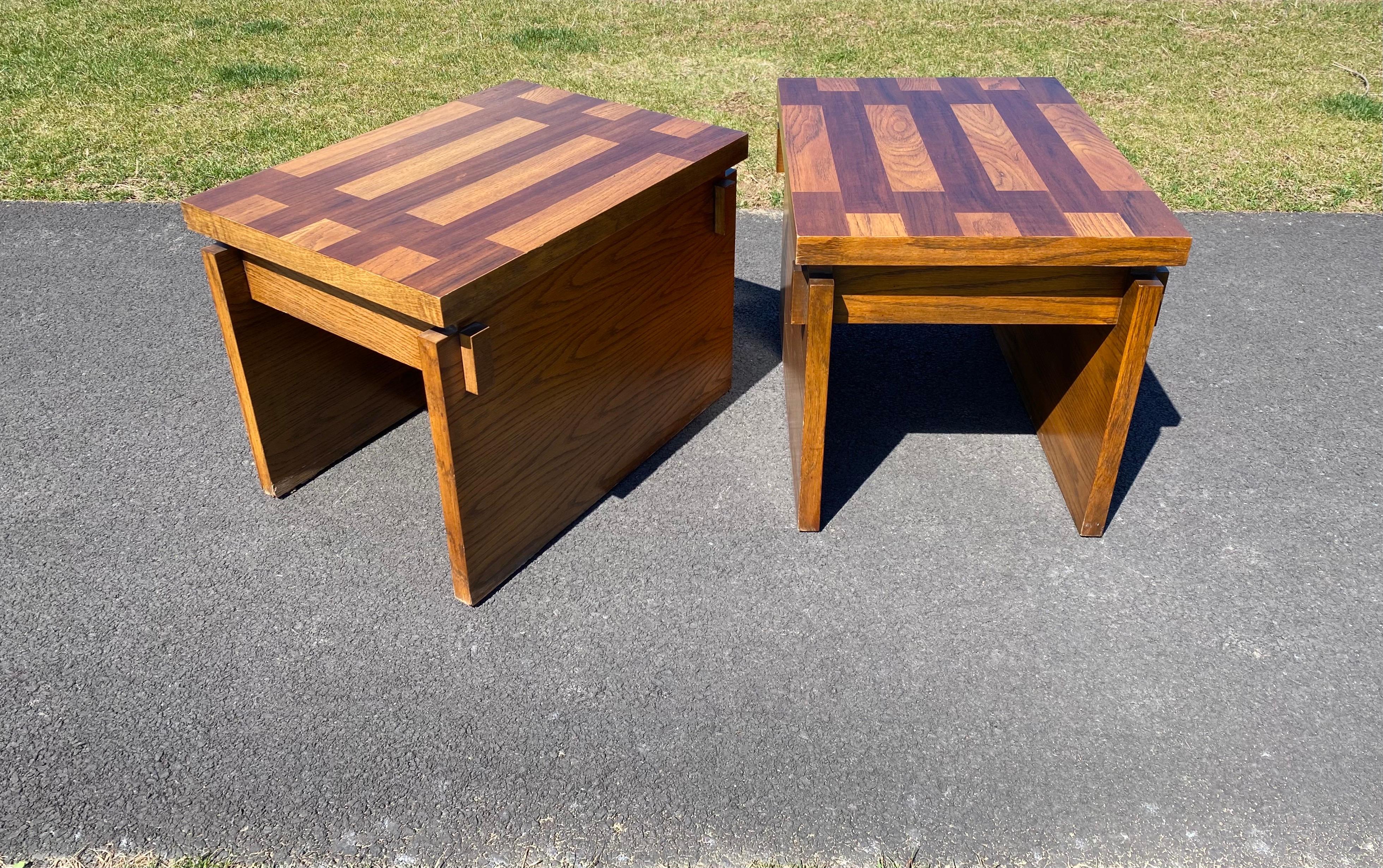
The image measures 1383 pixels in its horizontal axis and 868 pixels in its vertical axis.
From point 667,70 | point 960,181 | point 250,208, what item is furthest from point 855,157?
point 667,70

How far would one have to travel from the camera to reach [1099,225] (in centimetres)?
171

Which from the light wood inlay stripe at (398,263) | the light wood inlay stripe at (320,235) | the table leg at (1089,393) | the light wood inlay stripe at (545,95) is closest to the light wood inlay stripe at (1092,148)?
the table leg at (1089,393)

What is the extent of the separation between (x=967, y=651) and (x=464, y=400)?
0.92 meters

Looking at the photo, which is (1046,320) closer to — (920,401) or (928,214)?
(928,214)

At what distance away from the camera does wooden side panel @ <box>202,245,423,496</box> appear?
1.87 metres

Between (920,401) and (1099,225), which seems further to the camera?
(920,401)

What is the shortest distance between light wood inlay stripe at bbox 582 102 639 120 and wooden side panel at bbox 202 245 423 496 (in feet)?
2.21

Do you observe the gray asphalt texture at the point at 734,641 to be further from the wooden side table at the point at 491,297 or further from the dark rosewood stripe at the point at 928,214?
the dark rosewood stripe at the point at 928,214

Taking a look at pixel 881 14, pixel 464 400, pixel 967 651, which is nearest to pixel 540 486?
pixel 464 400

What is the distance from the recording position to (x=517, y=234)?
169 centimetres

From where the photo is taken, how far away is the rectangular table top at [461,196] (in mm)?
A: 1601

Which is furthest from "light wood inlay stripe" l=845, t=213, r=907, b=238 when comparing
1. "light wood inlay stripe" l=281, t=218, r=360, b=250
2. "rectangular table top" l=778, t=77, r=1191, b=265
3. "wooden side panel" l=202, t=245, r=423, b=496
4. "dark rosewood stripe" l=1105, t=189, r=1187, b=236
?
"wooden side panel" l=202, t=245, r=423, b=496

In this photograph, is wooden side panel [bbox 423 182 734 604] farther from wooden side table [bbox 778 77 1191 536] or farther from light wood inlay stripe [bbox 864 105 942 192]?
light wood inlay stripe [bbox 864 105 942 192]

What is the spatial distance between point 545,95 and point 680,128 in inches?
14.7
